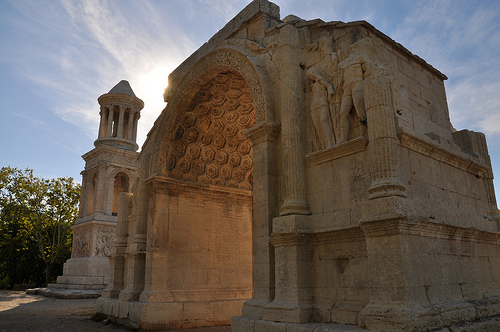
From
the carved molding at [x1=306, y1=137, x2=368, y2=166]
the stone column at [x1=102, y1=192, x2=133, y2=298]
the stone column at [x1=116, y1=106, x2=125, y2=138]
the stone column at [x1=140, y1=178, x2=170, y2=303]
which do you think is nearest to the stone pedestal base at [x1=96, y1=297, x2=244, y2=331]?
the stone column at [x1=140, y1=178, x2=170, y2=303]

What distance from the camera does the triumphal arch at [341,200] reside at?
520cm

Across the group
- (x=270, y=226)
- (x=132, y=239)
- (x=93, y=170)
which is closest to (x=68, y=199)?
(x=93, y=170)

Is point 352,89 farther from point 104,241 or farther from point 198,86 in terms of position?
point 104,241

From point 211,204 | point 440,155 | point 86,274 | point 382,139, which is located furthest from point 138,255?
point 86,274

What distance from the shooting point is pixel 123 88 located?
88.7ft

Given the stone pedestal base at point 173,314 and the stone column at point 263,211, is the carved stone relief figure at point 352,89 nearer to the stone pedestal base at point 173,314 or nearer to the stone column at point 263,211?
the stone column at point 263,211

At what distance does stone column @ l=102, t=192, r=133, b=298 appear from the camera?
11438 mm

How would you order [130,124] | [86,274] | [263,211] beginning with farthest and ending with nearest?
[130,124], [86,274], [263,211]

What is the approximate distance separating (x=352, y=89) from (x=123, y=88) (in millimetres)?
23738

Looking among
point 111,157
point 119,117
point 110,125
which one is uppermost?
point 119,117

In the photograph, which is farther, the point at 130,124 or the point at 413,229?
the point at 130,124

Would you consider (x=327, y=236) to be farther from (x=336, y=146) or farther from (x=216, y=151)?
(x=216, y=151)

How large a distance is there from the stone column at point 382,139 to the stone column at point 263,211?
2.05m

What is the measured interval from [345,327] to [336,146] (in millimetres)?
2639
